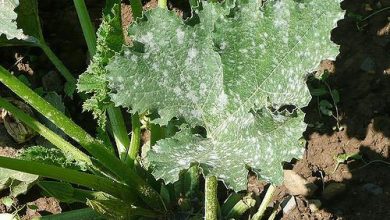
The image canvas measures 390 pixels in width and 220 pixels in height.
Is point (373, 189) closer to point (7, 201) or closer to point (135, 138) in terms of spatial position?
point (135, 138)

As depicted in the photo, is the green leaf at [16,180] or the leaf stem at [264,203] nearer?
the green leaf at [16,180]

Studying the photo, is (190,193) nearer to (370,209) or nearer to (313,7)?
(370,209)

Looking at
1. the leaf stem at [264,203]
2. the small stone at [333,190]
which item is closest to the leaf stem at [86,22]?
the leaf stem at [264,203]

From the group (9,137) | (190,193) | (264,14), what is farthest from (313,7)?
(9,137)

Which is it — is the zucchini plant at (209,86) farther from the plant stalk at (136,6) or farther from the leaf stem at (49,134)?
the plant stalk at (136,6)

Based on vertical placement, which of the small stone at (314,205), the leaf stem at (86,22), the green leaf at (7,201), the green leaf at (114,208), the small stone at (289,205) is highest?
the leaf stem at (86,22)

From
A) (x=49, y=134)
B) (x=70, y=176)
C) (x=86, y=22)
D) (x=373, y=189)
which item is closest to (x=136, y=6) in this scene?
(x=86, y=22)

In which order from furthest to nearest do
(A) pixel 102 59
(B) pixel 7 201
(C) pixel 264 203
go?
A: 1. (B) pixel 7 201
2. (C) pixel 264 203
3. (A) pixel 102 59
